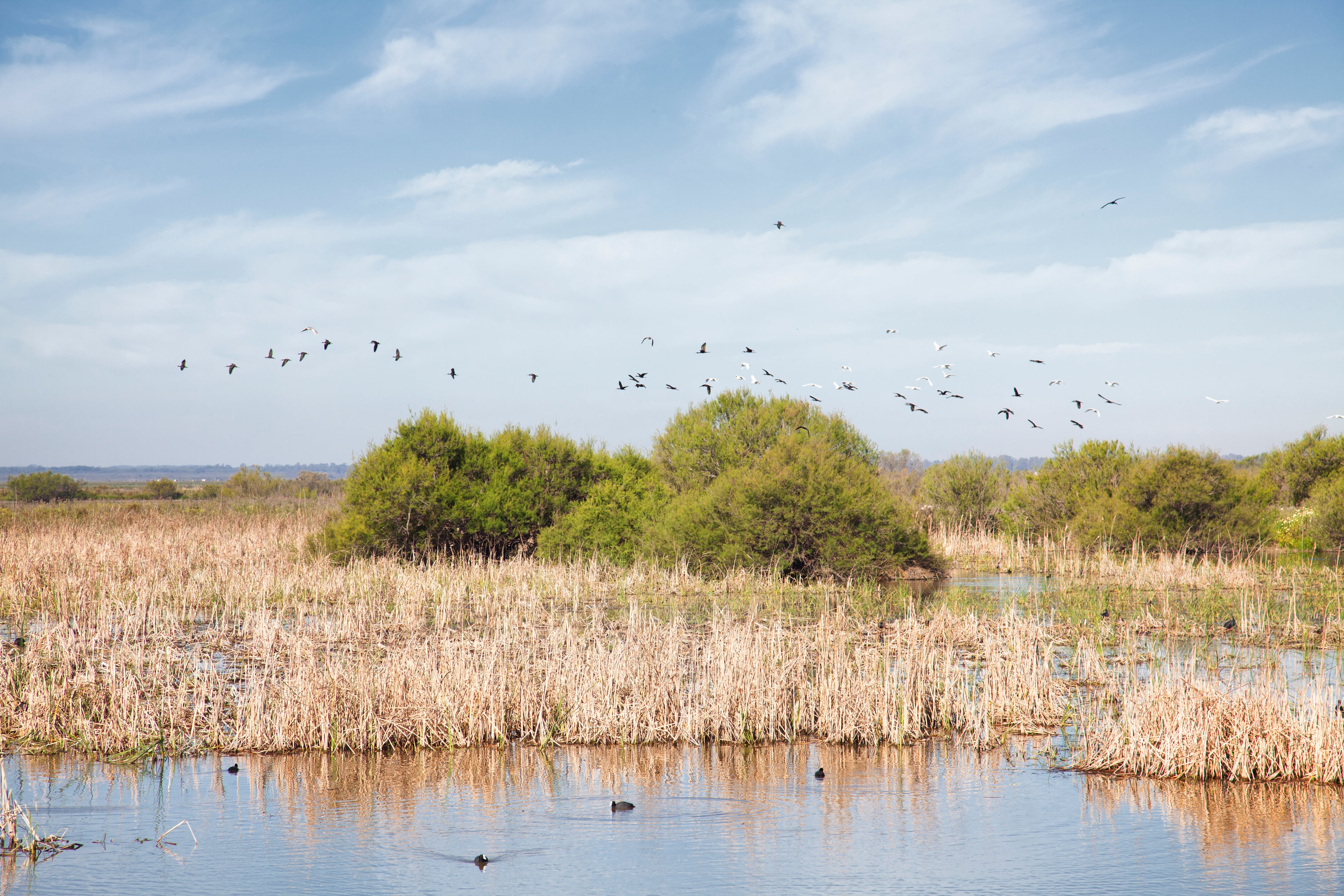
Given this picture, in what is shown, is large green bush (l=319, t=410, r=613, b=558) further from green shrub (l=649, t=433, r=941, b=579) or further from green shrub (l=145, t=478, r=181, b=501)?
green shrub (l=145, t=478, r=181, b=501)

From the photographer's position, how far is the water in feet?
19.6

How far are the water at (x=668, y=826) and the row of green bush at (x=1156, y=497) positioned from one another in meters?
16.1

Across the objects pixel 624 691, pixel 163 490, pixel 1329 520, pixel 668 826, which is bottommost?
pixel 668 826

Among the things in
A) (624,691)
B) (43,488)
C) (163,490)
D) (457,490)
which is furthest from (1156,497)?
(163,490)

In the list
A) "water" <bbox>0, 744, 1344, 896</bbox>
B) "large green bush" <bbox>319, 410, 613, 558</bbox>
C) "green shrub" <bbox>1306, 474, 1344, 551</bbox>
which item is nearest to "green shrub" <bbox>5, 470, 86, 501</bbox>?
"large green bush" <bbox>319, 410, 613, 558</bbox>

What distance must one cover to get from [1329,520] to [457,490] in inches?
833

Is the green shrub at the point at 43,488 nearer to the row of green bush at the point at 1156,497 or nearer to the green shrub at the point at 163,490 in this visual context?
the green shrub at the point at 163,490

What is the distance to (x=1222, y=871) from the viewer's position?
19.7 ft

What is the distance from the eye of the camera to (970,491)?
107 feet

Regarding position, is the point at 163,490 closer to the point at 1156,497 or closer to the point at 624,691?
the point at 1156,497

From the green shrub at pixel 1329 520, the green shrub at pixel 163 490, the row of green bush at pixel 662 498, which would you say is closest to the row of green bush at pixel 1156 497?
the green shrub at pixel 1329 520

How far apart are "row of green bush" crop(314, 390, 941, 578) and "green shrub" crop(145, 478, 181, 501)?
3841cm

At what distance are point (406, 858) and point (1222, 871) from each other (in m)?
4.94

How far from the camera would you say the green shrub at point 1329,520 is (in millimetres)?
24672
